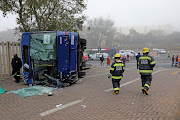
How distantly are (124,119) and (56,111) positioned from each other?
6.52 feet

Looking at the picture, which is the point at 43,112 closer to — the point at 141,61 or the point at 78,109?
the point at 78,109

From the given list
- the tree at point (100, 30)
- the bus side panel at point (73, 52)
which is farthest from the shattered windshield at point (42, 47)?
the tree at point (100, 30)

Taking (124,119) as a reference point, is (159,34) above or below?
above

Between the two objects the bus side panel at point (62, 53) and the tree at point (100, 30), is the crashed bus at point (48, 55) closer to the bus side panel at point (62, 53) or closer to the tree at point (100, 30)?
the bus side panel at point (62, 53)

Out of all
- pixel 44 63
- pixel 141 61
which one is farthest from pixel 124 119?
→ pixel 44 63

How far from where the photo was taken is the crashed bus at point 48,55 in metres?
7.41

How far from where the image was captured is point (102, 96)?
592 centimetres

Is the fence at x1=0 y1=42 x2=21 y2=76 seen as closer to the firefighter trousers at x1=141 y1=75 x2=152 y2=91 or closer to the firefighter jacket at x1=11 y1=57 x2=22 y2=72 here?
the firefighter jacket at x1=11 y1=57 x2=22 y2=72

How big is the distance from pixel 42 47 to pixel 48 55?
0.50 m

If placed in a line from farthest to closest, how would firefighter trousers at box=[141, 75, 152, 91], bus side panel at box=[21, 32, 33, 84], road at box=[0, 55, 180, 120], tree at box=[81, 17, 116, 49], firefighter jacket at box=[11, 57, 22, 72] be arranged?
1. tree at box=[81, 17, 116, 49]
2. firefighter jacket at box=[11, 57, 22, 72]
3. bus side panel at box=[21, 32, 33, 84]
4. firefighter trousers at box=[141, 75, 152, 91]
5. road at box=[0, 55, 180, 120]

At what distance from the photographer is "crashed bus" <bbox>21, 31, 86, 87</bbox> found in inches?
292

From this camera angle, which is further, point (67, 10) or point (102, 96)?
point (67, 10)

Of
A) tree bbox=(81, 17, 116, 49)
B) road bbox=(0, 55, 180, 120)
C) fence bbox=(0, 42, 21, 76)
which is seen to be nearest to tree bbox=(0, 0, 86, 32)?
fence bbox=(0, 42, 21, 76)

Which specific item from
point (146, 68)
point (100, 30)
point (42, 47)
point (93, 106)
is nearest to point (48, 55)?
point (42, 47)
